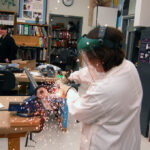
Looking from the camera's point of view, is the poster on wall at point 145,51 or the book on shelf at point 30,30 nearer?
the poster on wall at point 145,51

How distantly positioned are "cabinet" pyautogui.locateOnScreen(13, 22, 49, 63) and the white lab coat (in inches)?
235

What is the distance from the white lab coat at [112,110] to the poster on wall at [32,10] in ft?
20.7

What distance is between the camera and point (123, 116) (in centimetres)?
118

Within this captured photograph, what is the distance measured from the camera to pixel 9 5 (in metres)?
7.07

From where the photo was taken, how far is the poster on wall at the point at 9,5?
6.98m

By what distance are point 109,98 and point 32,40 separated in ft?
20.3

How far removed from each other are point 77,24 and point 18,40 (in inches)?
88.5

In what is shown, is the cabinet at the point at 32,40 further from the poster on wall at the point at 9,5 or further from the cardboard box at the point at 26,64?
the cardboard box at the point at 26,64

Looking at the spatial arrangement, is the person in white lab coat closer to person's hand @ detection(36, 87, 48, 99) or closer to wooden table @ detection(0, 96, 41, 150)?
person's hand @ detection(36, 87, 48, 99)

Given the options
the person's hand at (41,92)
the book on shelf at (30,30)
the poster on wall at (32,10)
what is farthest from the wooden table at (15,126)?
the poster on wall at (32,10)

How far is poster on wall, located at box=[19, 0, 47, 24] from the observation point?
278 inches

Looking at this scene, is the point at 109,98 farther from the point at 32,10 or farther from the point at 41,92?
the point at 32,10

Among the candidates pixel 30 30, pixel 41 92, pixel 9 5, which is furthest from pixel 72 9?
pixel 41 92

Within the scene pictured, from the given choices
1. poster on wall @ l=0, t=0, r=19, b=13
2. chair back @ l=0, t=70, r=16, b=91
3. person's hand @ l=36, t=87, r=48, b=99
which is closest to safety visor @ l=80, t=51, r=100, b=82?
person's hand @ l=36, t=87, r=48, b=99
